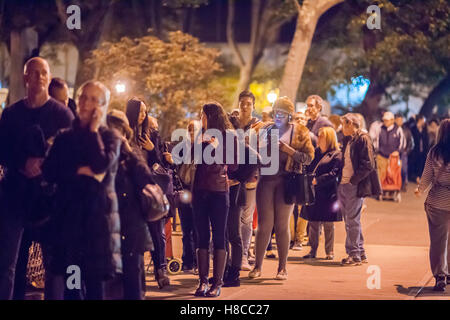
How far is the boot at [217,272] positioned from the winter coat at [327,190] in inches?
121

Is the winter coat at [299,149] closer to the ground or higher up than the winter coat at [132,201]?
higher up

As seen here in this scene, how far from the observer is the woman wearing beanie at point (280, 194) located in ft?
33.6

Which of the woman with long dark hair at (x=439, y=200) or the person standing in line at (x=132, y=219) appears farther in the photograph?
the woman with long dark hair at (x=439, y=200)

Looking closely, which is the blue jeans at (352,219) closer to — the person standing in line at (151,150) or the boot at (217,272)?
the person standing in line at (151,150)

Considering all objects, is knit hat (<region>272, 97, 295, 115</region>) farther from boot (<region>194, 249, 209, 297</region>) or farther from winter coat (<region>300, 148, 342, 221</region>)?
boot (<region>194, 249, 209, 297</region>)

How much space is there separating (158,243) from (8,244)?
2.55 meters

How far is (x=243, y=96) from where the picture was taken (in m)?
10.6

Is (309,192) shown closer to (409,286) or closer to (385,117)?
(409,286)

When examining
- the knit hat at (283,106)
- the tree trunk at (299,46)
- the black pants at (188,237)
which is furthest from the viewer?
the tree trunk at (299,46)

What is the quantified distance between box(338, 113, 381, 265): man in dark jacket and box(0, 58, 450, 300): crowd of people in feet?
0.05

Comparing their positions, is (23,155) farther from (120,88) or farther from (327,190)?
(120,88)

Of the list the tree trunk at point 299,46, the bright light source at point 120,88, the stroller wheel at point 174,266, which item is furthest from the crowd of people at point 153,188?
the bright light source at point 120,88

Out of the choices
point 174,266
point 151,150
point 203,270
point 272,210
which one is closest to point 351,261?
point 272,210

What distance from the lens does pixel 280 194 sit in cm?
1026
